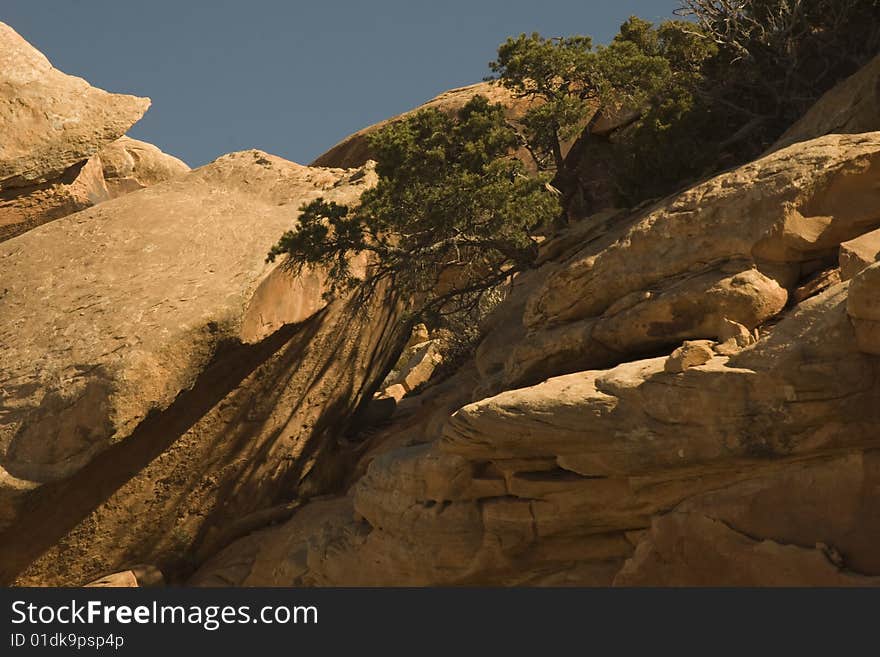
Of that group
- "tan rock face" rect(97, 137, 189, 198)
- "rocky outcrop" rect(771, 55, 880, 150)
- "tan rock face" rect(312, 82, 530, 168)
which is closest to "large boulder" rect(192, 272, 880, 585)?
"rocky outcrop" rect(771, 55, 880, 150)

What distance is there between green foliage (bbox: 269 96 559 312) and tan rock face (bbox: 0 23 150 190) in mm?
6156

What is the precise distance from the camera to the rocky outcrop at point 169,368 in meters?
16.0

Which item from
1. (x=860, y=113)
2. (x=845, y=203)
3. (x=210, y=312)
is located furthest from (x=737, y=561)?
(x=210, y=312)

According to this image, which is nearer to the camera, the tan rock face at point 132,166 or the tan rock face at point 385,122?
the tan rock face at point 132,166

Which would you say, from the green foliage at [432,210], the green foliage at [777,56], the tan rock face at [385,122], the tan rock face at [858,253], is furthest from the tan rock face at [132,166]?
the tan rock face at [858,253]

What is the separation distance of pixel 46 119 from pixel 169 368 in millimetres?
8996

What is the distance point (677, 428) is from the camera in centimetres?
1281

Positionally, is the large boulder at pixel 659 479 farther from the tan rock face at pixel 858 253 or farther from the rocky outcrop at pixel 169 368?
the rocky outcrop at pixel 169 368

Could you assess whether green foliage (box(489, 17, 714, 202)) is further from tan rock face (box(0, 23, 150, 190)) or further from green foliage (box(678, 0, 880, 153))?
tan rock face (box(0, 23, 150, 190))

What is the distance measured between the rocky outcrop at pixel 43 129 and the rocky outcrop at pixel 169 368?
2825mm

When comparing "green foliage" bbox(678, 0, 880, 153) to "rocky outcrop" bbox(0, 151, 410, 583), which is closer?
"rocky outcrop" bbox(0, 151, 410, 583)

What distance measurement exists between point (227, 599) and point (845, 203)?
9468 millimetres

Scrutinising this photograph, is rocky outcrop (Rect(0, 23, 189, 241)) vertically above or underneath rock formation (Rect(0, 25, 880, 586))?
above

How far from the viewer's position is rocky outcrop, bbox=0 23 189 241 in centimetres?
2233
